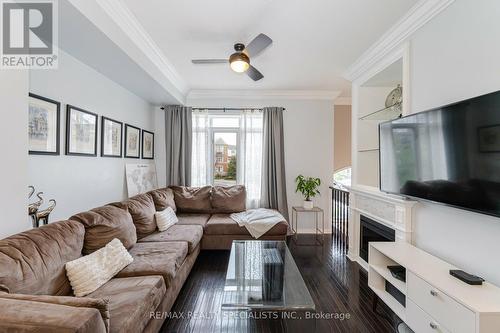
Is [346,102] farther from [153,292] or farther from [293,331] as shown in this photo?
[153,292]

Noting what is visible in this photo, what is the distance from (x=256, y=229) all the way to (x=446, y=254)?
6.99 ft

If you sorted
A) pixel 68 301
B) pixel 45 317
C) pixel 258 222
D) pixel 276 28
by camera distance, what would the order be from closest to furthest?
1. pixel 45 317
2. pixel 68 301
3. pixel 276 28
4. pixel 258 222

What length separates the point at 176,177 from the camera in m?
4.30

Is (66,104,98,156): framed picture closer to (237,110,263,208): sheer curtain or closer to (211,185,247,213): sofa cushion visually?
(211,185,247,213): sofa cushion

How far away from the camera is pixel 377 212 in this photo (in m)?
2.70

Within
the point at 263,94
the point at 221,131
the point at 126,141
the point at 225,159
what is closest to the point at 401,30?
the point at 263,94

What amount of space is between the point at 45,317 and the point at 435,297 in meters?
2.09

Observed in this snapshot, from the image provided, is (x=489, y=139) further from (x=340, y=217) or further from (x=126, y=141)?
(x=126, y=141)

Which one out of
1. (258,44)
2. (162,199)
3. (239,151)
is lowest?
(162,199)

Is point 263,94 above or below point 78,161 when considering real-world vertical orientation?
above

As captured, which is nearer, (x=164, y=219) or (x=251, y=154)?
(x=164, y=219)

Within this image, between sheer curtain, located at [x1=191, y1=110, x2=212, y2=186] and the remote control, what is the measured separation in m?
3.66

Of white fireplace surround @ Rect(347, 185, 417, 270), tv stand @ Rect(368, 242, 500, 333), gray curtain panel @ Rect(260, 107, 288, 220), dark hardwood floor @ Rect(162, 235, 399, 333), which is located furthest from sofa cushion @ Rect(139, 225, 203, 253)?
white fireplace surround @ Rect(347, 185, 417, 270)

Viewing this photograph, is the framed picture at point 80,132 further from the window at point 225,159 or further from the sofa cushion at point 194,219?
the window at point 225,159
